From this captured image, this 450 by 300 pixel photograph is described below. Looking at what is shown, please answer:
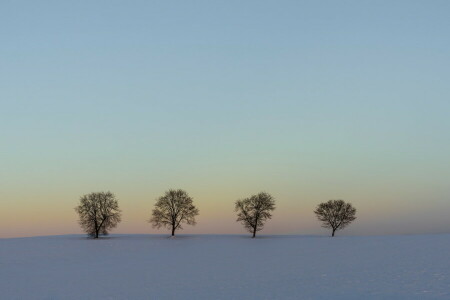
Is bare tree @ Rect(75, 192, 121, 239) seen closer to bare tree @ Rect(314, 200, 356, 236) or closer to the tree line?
the tree line

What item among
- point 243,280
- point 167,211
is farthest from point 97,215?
point 243,280

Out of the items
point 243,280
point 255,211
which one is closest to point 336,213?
point 255,211

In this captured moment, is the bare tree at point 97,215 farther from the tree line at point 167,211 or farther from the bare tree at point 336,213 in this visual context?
the bare tree at point 336,213

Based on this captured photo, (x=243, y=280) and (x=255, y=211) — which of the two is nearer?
(x=243, y=280)

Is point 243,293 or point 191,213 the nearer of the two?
point 243,293

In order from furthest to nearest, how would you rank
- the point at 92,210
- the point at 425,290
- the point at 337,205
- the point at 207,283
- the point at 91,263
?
the point at 337,205
the point at 92,210
the point at 91,263
the point at 207,283
the point at 425,290

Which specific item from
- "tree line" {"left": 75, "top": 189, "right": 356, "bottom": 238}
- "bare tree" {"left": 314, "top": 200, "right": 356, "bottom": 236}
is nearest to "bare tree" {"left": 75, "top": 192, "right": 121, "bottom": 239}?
"tree line" {"left": 75, "top": 189, "right": 356, "bottom": 238}

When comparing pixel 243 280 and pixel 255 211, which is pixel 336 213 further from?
pixel 243 280

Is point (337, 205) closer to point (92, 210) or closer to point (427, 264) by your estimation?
point (92, 210)

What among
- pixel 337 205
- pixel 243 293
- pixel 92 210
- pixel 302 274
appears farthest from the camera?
pixel 337 205

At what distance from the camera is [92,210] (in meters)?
92.4

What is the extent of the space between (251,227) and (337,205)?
79.2 ft

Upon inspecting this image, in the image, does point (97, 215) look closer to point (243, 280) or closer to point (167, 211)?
point (167, 211)

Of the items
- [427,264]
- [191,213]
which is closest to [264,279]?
[427,264]
